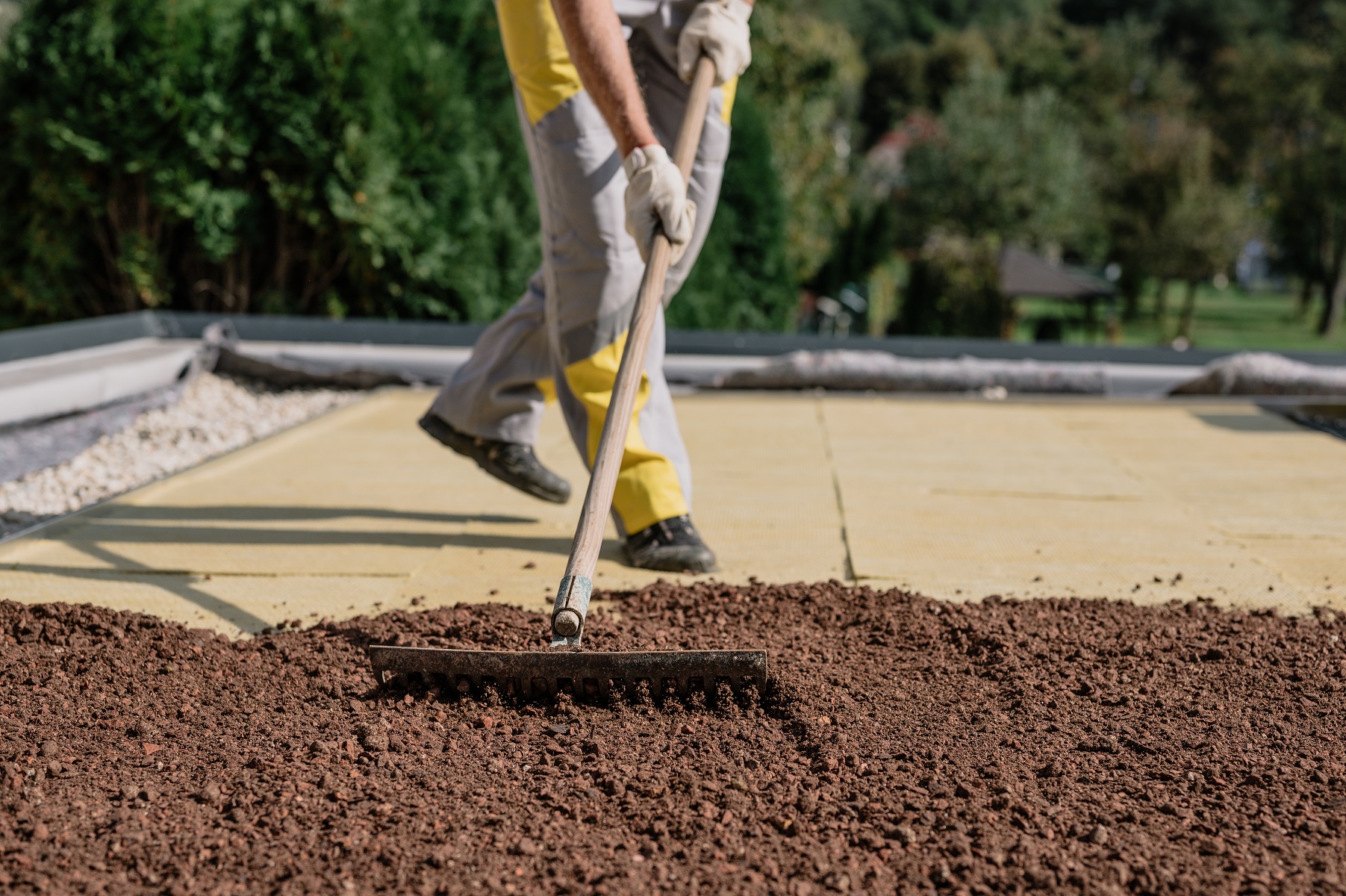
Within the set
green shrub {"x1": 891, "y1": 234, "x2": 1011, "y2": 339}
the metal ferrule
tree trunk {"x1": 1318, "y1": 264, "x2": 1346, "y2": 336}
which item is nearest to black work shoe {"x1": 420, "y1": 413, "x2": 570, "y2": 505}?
the metal ferrule

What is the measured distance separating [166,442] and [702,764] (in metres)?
3.39

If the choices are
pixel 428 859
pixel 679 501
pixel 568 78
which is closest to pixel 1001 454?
pixel 679 501

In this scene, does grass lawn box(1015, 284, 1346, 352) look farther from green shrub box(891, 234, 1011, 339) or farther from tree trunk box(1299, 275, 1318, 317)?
green shrub box(891, 234, 1011, 339)

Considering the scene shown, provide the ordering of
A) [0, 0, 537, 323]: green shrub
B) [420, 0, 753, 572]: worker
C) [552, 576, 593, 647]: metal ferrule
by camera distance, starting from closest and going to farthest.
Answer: [552, 576, 593, 647]: metal ferrule, [420, 0, 753, 572]: worker, [0, 0, 537, 323]: green shrub

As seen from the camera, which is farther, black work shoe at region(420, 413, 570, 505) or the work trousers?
black work shoe at region(420, 413, 570, 505)

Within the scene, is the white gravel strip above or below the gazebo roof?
below

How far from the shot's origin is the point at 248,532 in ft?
10.3

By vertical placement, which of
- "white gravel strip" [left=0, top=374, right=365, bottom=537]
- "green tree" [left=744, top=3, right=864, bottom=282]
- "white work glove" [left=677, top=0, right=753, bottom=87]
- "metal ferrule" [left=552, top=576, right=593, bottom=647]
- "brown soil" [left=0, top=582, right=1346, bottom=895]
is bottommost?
"white gravel strip" [left=0, top=374, right=365, bottom=537]

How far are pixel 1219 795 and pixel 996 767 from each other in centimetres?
29

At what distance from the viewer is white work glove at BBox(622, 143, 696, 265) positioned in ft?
8.26

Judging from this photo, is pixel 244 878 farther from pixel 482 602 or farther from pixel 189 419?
pixel 189 419

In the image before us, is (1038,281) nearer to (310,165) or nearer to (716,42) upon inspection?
(310,165)

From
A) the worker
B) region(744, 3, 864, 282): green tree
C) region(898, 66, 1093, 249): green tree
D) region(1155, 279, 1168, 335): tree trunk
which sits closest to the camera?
the worker

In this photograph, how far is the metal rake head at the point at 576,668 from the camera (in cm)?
189
